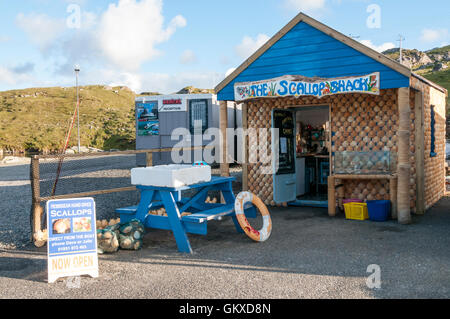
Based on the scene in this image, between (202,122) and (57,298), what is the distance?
12.7m

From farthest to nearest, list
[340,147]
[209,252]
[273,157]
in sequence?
[273,157] → [340,147] → [209,252]

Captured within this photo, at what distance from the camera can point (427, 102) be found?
28.2ft

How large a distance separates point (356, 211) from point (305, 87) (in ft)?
8.21

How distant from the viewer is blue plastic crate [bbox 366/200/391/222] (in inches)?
291

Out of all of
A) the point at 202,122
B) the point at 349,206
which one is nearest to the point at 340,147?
the point at 349,206

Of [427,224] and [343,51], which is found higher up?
[343,51]

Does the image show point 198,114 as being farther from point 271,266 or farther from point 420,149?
point 271,266

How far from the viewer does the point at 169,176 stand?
539cm

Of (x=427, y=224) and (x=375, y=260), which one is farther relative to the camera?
(x=427, y=224)

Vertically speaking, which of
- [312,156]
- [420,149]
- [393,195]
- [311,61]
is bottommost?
[393,195]

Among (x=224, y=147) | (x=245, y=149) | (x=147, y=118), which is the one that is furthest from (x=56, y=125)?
(x=224, y=147)

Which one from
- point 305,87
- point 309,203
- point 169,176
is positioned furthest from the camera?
point 309,203

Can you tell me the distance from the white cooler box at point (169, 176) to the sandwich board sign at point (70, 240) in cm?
109
